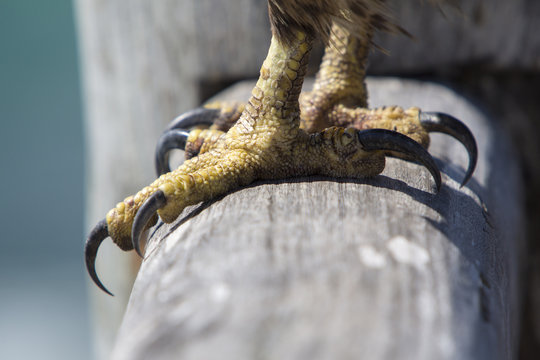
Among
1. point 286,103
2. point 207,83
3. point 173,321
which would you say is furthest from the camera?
point 207,83

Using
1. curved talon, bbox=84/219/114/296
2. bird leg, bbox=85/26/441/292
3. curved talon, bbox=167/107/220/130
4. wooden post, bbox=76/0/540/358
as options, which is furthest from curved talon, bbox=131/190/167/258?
wooden post, bbox=76/0/540/358

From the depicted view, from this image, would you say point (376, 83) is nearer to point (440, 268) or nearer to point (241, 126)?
point (241, 126)

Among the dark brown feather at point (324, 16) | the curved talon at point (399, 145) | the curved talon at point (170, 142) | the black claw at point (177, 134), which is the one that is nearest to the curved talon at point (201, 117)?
the black claw at point (177, 134)

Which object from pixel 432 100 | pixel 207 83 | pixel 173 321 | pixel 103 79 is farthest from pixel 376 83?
pixel 173 321

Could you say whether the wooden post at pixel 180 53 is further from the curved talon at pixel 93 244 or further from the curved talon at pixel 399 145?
the curved talon at pixel 93 244

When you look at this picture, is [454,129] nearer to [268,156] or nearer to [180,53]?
[268,156]

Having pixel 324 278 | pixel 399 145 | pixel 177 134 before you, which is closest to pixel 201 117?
pixel 177 134
